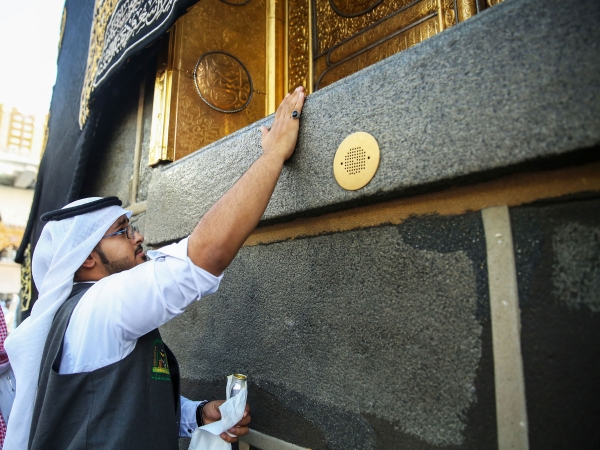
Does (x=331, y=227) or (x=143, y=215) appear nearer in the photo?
(x=331, y=227)

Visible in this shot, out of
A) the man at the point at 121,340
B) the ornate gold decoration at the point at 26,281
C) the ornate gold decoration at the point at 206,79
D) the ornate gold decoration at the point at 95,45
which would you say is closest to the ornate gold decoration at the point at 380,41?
the ornate gold decoration at the point at 206,79

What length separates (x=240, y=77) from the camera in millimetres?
2830

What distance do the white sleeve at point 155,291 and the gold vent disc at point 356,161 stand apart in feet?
1.73

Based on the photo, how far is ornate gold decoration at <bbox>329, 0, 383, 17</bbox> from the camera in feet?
8.26

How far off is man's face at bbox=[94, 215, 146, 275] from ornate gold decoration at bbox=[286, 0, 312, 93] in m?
1.65

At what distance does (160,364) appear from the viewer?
1.44 meters

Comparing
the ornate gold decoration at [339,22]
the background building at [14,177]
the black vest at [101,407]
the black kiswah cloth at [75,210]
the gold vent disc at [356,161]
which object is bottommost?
the black vest at [101,407]

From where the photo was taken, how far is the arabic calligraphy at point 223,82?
2.66 m

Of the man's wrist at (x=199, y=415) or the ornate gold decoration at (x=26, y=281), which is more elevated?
the ornate gold decoration at (x=26, y=281)

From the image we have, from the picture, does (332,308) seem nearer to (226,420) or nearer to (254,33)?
(226,420)

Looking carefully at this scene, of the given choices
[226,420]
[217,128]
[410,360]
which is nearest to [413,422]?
[410,360]

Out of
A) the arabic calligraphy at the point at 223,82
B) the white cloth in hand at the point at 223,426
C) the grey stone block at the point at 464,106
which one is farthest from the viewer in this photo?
the arabic calligraphy at the point at 223,82

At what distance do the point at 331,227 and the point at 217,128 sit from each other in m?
1.48

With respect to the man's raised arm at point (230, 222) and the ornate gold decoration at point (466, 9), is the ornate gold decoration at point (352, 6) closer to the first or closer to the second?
the ornate gold decoration at point (466, 9)
